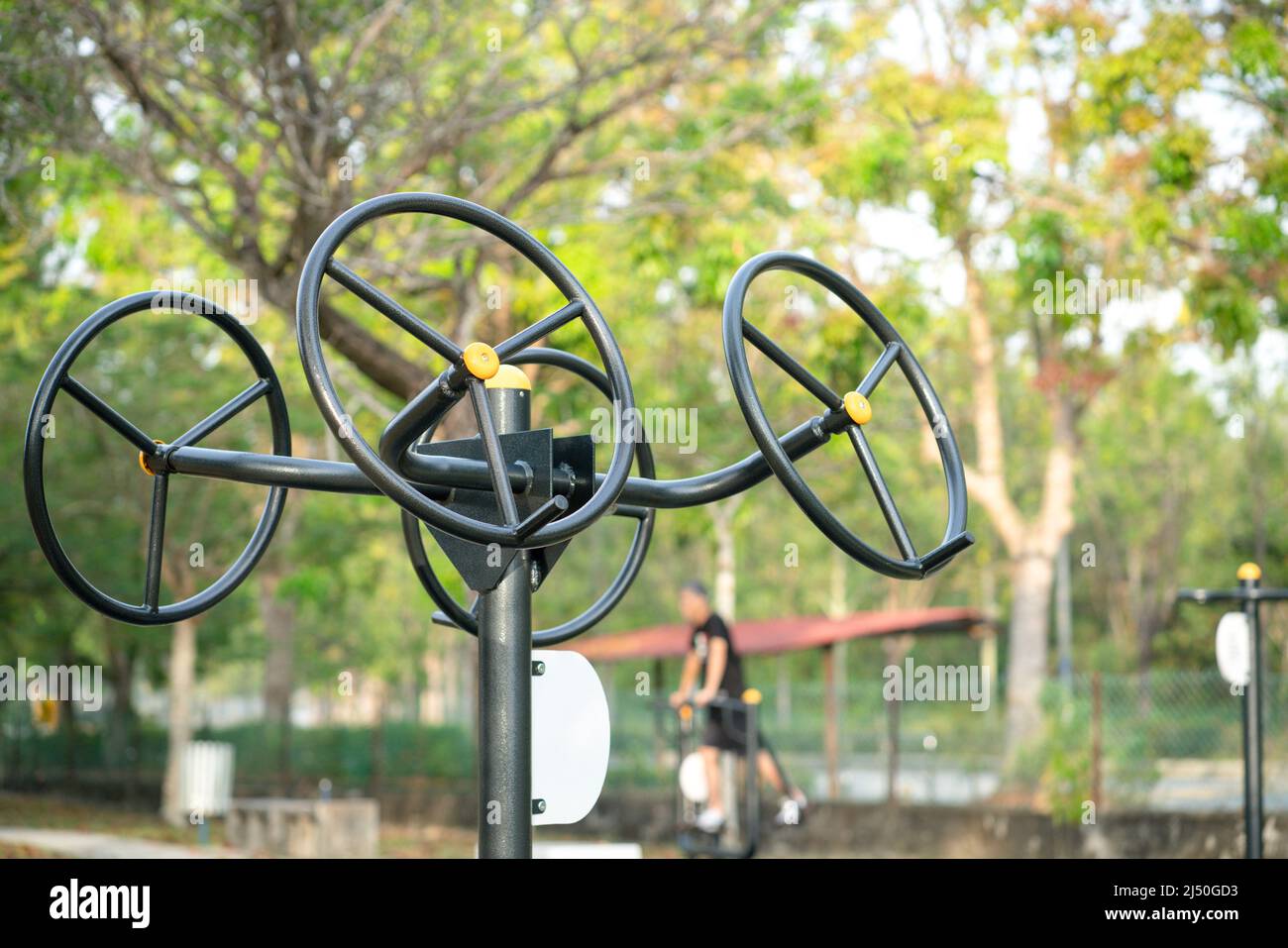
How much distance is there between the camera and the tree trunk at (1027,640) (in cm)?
1498

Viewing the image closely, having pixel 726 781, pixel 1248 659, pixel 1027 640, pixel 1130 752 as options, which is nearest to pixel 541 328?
pixel 1248 659

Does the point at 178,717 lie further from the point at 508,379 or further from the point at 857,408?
the point at 857,408

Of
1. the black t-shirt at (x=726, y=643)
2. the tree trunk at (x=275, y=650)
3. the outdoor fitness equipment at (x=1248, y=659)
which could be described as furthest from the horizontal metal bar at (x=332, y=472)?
the tree trunk at (x=275, y=650)

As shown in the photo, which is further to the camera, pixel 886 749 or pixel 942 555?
pixel 886 749

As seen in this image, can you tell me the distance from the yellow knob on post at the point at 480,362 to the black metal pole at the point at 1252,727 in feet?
12.1

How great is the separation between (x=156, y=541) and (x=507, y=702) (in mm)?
519

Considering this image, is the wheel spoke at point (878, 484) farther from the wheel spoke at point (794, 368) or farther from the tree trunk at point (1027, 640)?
the tree trunk at point (1027, 640)

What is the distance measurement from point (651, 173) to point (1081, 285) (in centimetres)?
347

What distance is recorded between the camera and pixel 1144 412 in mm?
28531

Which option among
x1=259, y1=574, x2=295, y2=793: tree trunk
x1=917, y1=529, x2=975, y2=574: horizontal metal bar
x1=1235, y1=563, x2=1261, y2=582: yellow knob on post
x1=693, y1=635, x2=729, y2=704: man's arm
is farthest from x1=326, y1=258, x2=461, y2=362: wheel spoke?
x1=259, y1=574, x2=295, y2=793: tree trunk

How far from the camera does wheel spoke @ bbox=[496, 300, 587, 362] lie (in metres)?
1.88

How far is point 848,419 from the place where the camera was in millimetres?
1972

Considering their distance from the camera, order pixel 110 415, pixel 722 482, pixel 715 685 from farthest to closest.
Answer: pixel 715 685 < pixel 722 482 < pixel 110 415

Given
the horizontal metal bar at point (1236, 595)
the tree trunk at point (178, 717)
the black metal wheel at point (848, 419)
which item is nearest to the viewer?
the black metal wheel at point (848, 419)
